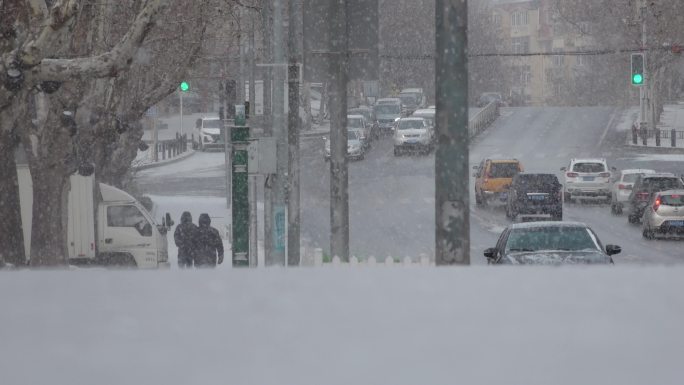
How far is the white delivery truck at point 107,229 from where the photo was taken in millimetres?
24328

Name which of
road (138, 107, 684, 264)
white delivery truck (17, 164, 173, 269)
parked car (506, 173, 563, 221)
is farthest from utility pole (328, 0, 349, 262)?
parked car (506, 173, 563, 221)

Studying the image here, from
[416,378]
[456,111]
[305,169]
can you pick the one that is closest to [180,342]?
[416,378]

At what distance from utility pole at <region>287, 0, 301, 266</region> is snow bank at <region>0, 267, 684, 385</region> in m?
9.67

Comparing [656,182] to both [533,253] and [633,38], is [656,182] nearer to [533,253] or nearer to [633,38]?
[533,253]

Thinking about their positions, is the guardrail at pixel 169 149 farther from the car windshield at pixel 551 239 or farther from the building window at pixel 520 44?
the building window at pixel 520 44

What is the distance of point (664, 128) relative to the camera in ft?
248

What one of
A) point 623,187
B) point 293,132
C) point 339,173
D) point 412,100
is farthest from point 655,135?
point 339,173

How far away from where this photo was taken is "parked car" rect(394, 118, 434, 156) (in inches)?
2291

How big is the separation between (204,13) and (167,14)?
1.48m

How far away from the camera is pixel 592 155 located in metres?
59.7

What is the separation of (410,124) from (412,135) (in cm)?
58

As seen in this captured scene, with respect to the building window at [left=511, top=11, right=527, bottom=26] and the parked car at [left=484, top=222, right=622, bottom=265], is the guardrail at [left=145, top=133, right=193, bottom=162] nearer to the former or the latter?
the parked car at [left=484, top=222, right=622, bottom=265]

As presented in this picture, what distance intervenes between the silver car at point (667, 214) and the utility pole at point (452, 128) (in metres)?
23.3

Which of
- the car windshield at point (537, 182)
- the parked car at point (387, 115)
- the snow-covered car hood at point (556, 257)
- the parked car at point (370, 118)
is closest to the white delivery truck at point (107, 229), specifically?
the snow-covered car hood at point (556, 257)
